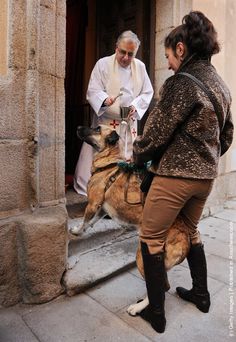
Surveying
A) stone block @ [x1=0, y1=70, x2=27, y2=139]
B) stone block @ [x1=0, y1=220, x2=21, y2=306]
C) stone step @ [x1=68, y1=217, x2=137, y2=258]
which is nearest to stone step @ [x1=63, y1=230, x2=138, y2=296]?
stone step @ [x1=68, y1=217, x2=137, y2=258]

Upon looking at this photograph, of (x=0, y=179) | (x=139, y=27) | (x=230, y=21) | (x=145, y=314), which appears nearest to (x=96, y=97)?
(x=139, y=27)

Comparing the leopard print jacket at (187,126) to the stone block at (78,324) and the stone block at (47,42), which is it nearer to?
the stone block at (47,42)

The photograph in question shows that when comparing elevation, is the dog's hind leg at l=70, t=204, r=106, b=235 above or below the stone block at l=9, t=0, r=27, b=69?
below

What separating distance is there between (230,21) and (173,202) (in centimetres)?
474

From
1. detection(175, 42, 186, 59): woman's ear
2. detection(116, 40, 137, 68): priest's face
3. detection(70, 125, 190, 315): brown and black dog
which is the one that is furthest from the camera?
detection(116, 40, 137, 68): priest's face

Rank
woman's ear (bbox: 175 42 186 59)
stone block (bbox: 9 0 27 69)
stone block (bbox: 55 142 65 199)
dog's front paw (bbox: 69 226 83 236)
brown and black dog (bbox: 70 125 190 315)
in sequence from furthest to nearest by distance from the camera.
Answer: dog's front paw (bbox: 69 226 83 236) < brown and black dog (bbox: 70 125 190 315) < stone block (bbox: 55 142 65 199) < stone block (bbox: 9 0 27 69) < woman's ear (bbox: 175 42 186 59)

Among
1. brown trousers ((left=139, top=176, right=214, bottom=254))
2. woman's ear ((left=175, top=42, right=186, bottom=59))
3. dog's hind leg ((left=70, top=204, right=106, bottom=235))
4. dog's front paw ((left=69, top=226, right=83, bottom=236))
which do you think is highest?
woman's ear ((left=175, top=42, right=186, bottom=59))

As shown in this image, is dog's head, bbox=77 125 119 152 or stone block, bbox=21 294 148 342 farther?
dog's head, bbox=77 125 119 152

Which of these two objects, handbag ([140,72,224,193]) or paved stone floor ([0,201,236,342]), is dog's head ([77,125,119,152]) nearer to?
handbag ([140,72,224,193])

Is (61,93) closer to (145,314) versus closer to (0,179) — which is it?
(0,179)

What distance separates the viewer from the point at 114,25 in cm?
520

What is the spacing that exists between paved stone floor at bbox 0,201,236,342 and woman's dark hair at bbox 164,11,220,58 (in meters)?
1.85

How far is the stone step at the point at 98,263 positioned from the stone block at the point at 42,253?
0.43 ft

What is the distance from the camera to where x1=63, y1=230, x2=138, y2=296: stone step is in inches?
107
